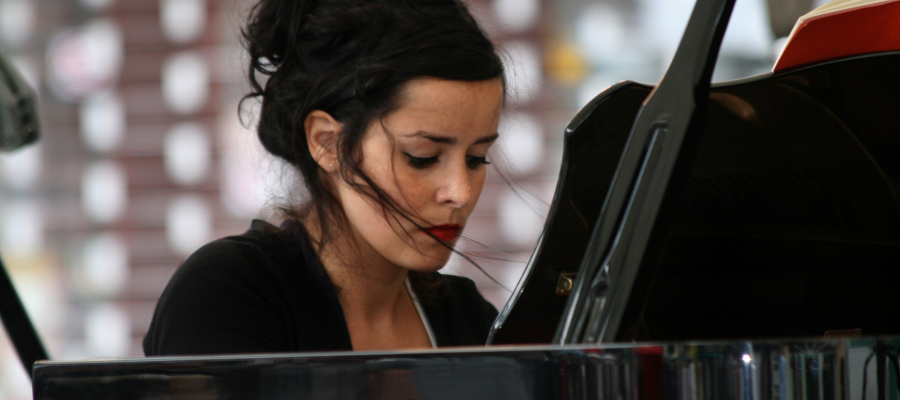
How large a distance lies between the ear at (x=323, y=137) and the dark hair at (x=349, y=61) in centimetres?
1

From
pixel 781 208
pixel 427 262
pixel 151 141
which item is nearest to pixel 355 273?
pixel 427 262

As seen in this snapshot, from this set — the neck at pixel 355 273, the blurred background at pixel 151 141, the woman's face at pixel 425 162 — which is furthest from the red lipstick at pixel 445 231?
the blurred background at pixel 151 141

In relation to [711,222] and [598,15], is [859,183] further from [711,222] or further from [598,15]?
[598,15]

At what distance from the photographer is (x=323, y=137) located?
114 centimetres

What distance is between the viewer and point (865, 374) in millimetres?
512

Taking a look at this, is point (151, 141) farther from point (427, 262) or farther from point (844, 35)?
point (844, 35)

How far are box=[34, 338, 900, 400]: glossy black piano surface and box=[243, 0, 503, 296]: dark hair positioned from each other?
546 mm

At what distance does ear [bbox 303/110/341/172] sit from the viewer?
1.12 m

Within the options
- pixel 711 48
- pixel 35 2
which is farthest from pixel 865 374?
pixel 35 2

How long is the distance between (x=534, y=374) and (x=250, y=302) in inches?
23.9

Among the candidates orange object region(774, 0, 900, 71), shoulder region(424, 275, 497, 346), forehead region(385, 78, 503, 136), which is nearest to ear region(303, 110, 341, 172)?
forehead region(385, 78, 503, 136)

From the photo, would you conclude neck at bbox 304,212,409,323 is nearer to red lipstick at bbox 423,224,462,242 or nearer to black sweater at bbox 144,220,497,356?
black sweater at bbox 144,220,497,356

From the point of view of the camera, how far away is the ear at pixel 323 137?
3.68 feet

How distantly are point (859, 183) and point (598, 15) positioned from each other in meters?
1.93
